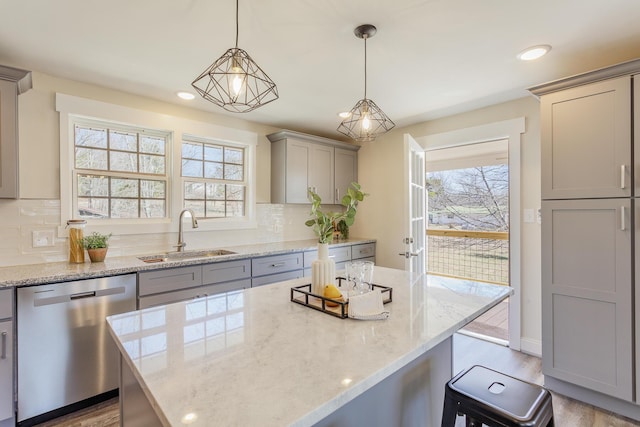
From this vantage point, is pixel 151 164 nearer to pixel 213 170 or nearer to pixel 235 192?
pixel 213 170

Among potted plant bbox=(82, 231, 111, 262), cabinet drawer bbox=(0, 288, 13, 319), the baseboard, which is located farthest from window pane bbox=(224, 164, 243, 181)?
the baseboard

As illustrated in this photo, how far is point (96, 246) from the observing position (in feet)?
7.98

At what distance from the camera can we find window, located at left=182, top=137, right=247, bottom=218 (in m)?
3.23

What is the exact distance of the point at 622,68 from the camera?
1.96 metres

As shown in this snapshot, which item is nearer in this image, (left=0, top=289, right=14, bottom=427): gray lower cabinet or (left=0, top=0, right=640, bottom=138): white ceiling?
(left=0, top=0, right=640, bottom=138): white ceiling

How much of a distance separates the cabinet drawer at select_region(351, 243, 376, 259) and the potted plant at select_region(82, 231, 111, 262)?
2433 millimetres

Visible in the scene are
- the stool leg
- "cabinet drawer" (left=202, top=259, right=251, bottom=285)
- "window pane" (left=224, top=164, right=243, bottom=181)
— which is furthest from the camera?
"window pane" (left=224, top=164, right=243, bottom=181)

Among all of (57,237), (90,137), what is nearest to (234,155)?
(90,137)

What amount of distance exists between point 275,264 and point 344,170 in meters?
1.69

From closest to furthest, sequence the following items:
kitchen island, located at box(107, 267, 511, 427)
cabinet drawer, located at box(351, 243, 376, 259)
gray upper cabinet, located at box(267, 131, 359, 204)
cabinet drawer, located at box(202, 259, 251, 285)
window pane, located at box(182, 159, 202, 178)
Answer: kitchen island, located at box(107, 267, 511, 427)
cabinet drawer, located at box(202, 259, 251, 285)
window pane, located at box(182, 159, 202, 178)
gray upper cabinet, located at box(267, 131, 359, 204)
cabinet drawer, located at box(351, 243, 376, 259)

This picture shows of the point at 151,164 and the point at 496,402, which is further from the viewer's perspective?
the point at 151,164

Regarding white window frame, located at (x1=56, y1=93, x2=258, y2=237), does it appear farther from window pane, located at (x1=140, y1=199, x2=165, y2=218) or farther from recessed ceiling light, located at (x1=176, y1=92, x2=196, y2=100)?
recessed ceiling light, located at (x1=176, y1=92, x2=196, y2=100)

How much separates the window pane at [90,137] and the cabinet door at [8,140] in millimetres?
551

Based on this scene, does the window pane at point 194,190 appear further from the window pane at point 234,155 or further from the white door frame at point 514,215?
the white door frame at point 514,215
